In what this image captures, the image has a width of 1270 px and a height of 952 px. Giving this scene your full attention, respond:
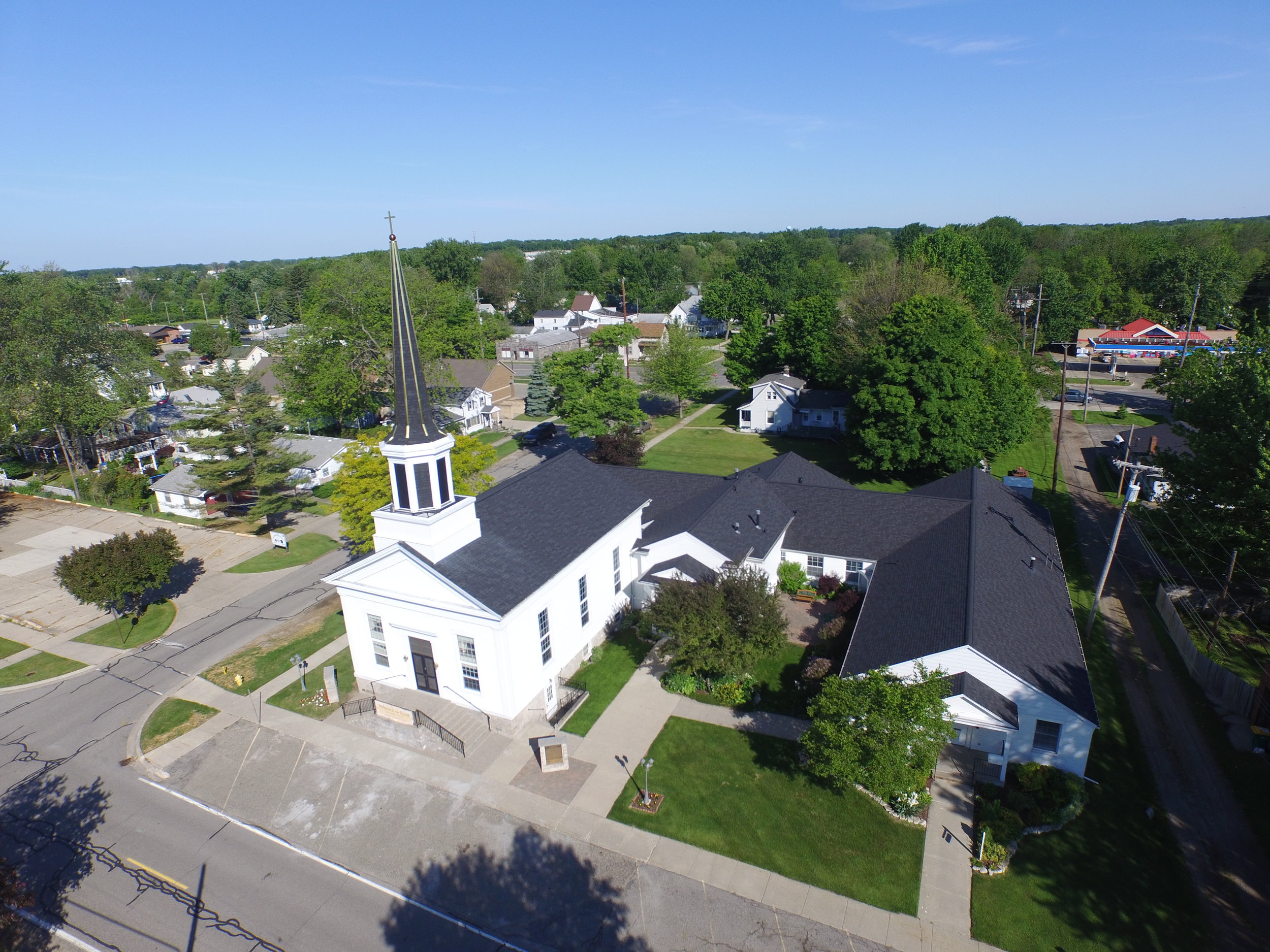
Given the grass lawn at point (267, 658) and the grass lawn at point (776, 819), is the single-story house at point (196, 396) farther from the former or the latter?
the grass lawn at point (776, 819)

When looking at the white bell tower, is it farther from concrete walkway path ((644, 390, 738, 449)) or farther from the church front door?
concrete walkway path ((644, 390, 738, 449))

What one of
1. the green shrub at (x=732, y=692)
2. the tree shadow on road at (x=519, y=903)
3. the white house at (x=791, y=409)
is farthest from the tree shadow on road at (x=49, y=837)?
the white house at (x=791, y=409)

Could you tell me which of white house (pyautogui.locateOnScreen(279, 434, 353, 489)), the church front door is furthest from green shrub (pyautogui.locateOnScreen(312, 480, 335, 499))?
the church front door

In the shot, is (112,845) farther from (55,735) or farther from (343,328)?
(343,328)

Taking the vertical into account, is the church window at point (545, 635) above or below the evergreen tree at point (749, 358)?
below

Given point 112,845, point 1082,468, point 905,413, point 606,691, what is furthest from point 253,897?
point 1082,468
